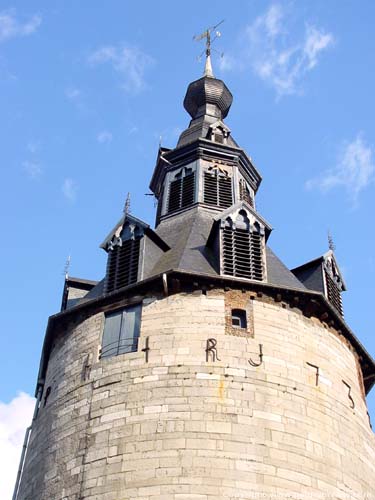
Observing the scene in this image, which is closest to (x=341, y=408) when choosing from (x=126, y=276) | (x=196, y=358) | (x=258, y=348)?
(x=258, y=348)

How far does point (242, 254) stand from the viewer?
20141 mm

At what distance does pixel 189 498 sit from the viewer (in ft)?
48.9

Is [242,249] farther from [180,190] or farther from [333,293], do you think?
[180,190]

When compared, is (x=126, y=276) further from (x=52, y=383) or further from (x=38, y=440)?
(x=38, y=440)

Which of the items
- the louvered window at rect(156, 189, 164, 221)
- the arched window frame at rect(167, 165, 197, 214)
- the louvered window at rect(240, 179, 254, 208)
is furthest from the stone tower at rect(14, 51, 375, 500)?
the louvered window at rect(240, 179, 254, 208)

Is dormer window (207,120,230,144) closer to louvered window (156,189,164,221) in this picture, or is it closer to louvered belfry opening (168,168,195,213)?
louvered belfry opening (168,168,195,213)

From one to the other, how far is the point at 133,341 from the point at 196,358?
1.71 meters

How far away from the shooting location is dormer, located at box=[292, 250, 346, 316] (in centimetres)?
2119

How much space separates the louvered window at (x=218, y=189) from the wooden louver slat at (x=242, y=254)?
4.26 m

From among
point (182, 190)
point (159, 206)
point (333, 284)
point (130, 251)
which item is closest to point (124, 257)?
point (130, 251)

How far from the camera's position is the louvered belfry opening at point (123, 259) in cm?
2016

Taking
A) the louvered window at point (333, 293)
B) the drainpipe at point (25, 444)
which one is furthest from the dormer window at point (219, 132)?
the drainpipe at point (25, 444)

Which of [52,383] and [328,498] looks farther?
[52,383]

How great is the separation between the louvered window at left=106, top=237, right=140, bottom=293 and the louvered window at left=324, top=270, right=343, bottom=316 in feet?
17.5
